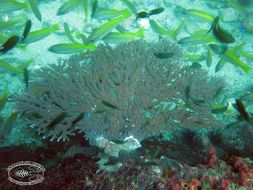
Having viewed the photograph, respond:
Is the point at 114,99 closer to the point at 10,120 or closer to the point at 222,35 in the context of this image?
the point at 10,120

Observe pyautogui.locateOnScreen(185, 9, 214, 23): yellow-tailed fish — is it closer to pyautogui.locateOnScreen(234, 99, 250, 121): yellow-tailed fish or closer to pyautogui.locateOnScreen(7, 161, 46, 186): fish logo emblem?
pyautogui.locateOnScreen(234, 99, 250, 121): yellow-tailed fish

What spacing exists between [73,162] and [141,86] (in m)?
1.42

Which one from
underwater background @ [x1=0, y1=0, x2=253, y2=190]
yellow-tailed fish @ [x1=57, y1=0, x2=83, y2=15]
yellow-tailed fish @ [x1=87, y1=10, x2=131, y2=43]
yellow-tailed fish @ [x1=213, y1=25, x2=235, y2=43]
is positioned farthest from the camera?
yellow-tailed fish @ [x1=57, y1=0, x2=83, y2=15]

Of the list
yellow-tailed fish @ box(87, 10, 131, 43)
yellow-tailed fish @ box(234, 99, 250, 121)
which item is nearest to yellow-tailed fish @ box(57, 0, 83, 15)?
yellow-tailed fish @ box(87, 10, 131, 43)

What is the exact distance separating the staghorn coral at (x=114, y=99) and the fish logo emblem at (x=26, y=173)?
2.13 feet

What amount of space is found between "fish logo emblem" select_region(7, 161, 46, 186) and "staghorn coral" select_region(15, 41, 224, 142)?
65 centimetres

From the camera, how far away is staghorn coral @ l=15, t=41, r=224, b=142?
15.1ft

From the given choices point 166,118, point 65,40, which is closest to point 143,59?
point 166,118

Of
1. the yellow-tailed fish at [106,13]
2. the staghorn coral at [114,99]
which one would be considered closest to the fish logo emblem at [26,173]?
the staghorn coral at [114,99]

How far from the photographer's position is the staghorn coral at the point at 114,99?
15.1 ft

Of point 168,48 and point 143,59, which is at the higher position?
point 143,59

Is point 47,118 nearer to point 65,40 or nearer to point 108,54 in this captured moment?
point 108,54

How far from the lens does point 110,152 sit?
4492 mm

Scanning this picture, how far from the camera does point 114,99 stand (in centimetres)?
459
